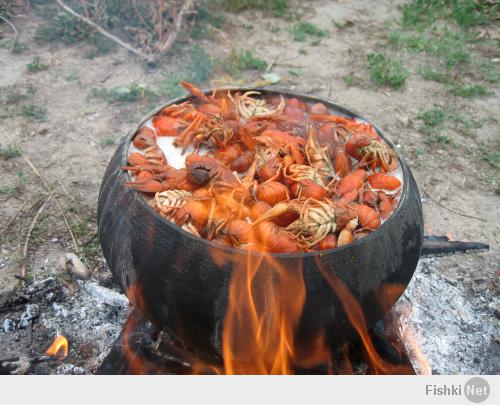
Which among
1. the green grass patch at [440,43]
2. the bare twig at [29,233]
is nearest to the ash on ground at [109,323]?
the bare twig at [29,233]

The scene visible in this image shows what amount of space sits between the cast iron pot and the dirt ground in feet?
5.22

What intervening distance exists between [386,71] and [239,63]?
2.23m

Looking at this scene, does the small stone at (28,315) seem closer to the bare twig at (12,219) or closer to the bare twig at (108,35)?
the bare twig at (12,219)

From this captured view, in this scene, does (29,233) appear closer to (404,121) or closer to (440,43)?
(404,121)

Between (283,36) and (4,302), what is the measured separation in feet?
21.6

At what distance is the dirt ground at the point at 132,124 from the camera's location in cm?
439

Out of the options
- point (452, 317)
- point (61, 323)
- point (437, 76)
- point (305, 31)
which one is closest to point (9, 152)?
point (61, 323)

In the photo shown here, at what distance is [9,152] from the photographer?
16.9 ft

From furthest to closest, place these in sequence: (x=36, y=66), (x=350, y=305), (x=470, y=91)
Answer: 1. (x=470, y=91)
2. (x=36, y=66)
3. (x=350, y=305)

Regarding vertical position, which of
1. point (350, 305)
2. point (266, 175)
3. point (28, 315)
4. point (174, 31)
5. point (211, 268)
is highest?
point (266, 175)

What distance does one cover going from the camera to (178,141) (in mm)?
2859

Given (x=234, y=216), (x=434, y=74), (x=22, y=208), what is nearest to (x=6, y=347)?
(x=22, y=208)

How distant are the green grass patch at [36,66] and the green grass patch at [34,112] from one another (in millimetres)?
936

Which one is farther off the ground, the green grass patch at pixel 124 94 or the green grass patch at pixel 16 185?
the green grass patch at pixel 124 94
